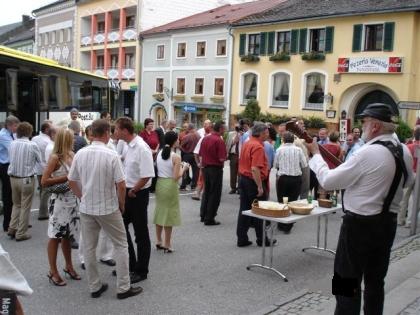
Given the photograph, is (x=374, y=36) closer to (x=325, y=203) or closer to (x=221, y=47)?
(x=221, y=47)

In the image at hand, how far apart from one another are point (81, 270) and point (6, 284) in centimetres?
452

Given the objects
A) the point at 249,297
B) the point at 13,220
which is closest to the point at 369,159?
the point at 249,297

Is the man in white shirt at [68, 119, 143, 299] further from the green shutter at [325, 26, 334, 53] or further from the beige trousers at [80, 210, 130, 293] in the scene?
the green shutter at [325, 26, 334, 53]

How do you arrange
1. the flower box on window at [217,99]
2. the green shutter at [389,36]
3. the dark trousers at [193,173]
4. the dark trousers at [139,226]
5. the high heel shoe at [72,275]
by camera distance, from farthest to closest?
the flower box on window at [217,99]
the green shutter at [389,36]
the dark trousers at [193,173]
the high heel shoe at [72,275]
the dark trousers at [139,226]

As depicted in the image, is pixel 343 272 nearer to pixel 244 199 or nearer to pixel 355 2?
pixel 244 199

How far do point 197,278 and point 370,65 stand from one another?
73.7ft

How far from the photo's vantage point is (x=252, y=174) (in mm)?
7441

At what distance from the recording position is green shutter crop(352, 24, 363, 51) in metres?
26.4

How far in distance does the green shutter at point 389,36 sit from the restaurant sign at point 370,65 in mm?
564

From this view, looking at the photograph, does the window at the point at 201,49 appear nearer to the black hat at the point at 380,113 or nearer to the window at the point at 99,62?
the window at the point at 99,62

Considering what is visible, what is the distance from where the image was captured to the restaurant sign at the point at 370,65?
24875 mm

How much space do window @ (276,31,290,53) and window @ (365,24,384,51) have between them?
17.2 feet

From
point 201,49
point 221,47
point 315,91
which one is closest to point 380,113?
point 315,91

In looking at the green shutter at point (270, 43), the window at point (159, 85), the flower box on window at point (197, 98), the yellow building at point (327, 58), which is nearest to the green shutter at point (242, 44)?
the yellow building at point (327, 58)
